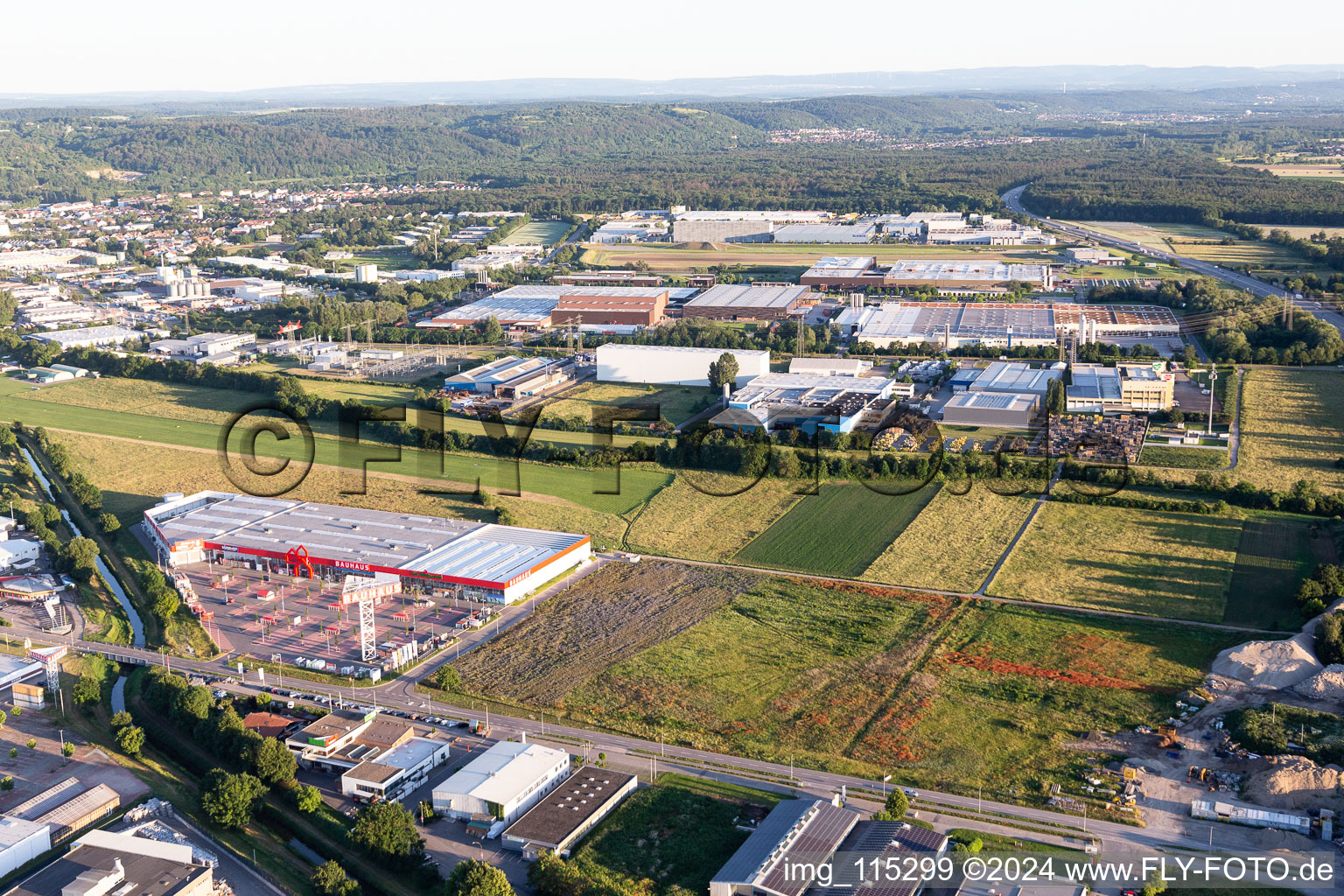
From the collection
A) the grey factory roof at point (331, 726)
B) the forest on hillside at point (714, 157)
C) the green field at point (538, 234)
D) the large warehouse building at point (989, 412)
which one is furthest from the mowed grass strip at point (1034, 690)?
the green field at point (538, 234)

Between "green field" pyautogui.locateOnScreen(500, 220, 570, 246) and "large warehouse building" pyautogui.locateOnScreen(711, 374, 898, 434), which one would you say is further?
"green field" pyautogui.locateOnScreen(500, 220, 570, 246)

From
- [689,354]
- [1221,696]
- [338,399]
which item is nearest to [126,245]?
[338,399]

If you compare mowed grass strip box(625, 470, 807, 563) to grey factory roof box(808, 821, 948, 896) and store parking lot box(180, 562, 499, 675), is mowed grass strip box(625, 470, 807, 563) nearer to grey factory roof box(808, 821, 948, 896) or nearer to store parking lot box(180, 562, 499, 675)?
store parking lot box(180, 562, 499, 675)

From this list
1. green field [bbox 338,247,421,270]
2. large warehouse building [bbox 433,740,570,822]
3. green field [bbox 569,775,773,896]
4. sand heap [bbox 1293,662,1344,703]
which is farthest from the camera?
green field [bbox 338,247,421,270]

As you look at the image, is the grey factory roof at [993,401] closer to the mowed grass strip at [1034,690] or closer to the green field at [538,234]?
the mowed grass strip at [1034,690]

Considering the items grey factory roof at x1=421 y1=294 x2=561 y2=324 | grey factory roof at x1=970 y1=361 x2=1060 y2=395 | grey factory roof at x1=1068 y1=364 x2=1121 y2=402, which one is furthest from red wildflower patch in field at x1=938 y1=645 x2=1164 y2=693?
grey factory roof at x1=421 y1=294 x2=561 y2=324

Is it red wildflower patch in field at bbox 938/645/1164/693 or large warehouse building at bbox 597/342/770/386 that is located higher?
large warehouse building at bbox 597/342/770/386

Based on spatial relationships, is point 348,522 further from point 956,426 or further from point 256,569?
point 956,426
